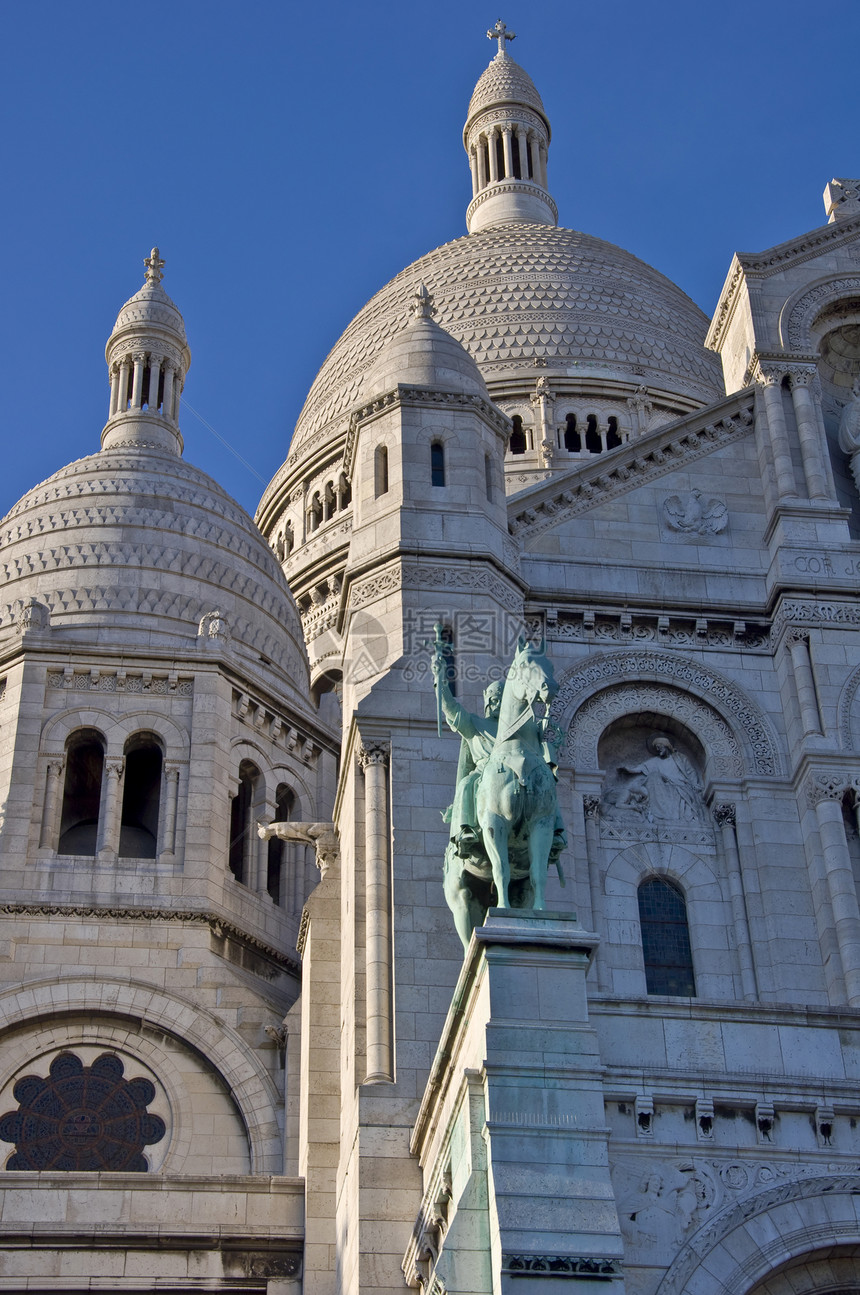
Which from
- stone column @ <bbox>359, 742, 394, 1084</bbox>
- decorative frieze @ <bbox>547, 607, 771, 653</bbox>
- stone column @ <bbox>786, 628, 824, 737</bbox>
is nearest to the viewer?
stone column @ <bbox>359, 742, 394, 1084</bbox>

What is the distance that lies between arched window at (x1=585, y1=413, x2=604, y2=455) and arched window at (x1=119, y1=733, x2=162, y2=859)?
18833 mm

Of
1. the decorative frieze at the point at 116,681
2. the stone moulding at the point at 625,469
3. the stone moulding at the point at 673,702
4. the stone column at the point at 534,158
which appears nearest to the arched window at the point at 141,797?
the decorative frieze at the point at 116,681

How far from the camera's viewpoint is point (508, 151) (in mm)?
69875

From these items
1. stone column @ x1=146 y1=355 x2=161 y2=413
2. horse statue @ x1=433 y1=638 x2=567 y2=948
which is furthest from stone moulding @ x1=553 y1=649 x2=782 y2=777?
stone column @ x1=146 y1=355 x2=161 y2=413

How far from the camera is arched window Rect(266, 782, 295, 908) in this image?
37938 mm

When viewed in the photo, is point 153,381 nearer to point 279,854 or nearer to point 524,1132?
point 279,854

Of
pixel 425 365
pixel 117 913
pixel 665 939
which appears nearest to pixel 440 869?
pixel 665 939

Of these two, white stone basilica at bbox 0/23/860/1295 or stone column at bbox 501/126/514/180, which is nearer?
white stone basilica at bbox 0/23/860/1295

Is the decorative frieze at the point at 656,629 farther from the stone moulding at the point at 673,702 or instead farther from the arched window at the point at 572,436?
the arched window at the point at 572,436

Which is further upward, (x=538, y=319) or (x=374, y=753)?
(x=538, y=319)

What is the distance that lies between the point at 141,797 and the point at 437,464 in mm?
11561

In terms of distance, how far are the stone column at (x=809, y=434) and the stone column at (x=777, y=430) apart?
0.22m

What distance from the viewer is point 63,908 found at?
3509cm

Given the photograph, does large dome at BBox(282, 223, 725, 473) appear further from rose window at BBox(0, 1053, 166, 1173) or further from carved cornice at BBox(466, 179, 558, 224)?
rose window at BBox(0, 1053, 166, 1173)
